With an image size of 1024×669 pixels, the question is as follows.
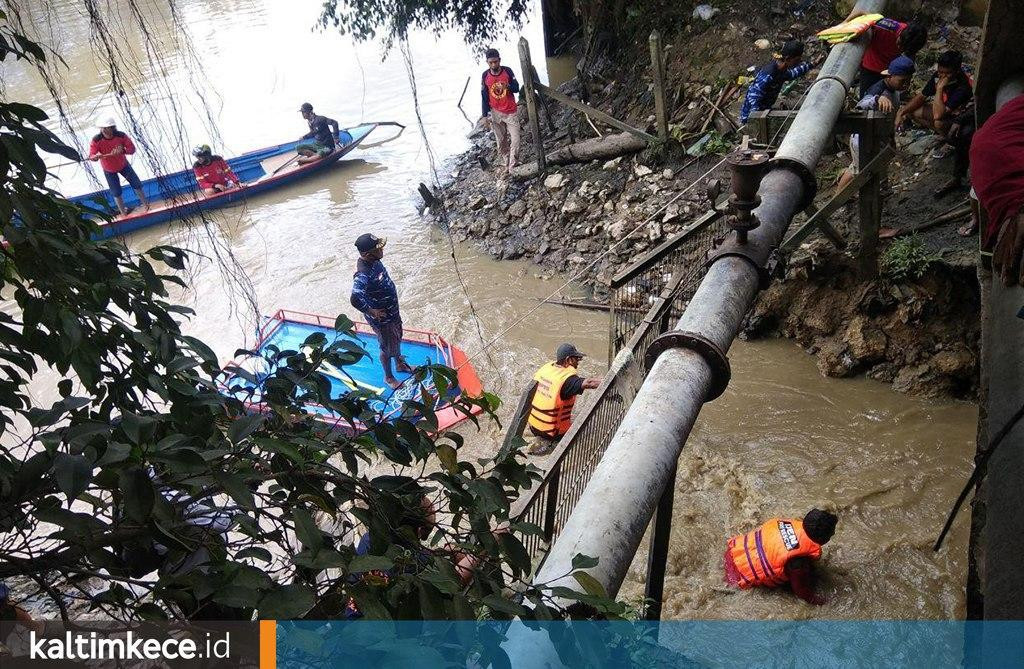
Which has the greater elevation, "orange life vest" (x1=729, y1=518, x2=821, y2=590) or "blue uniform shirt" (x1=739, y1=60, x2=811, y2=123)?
"blue uniform shirt" (x1=739, y1=60, x2=811, y2=123)

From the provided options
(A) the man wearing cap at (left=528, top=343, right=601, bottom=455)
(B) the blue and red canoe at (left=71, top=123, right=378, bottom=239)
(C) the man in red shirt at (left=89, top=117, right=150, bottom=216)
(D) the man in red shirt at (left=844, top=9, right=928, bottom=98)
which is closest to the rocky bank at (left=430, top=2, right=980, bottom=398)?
(D) the man in red shirt at (left=844, top=9, right=928, bottom=98)

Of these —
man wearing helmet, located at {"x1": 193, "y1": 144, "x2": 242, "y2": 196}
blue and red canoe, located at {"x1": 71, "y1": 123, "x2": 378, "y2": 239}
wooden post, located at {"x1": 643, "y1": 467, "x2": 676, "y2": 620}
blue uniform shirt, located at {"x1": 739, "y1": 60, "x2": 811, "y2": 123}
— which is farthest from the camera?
blue and red canoe, located at {"x1": 71, "y1": 123, "x2": 378, "y2": 239}

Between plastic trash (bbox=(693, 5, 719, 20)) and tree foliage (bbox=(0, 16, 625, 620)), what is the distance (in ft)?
30.2

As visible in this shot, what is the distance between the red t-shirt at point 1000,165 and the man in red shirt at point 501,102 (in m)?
7.94

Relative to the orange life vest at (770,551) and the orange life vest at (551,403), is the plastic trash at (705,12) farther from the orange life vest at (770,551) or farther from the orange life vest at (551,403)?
the orange life vest at (770,551)

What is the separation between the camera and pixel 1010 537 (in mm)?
1682

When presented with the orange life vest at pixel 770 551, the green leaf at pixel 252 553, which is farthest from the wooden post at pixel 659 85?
the green leaf at pixel 252 553

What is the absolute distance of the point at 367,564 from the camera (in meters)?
1.07

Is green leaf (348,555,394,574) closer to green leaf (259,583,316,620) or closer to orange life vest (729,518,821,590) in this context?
green leaf (259,583,316,620)

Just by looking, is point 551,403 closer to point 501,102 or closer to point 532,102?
point 532,102

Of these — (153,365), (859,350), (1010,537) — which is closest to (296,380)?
(153,365)

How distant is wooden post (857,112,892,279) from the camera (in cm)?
541

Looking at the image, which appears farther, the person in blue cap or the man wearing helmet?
the man wearing helmet

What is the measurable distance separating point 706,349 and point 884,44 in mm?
5206
